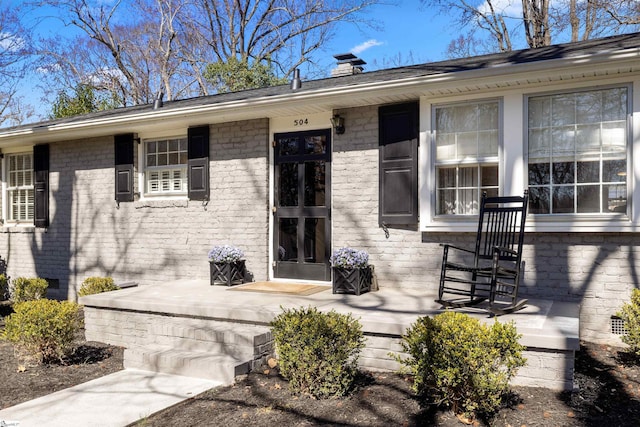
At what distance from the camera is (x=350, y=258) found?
5.79m

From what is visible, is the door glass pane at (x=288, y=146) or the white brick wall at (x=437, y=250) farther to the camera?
the door glass pane at (x=288, y=146)

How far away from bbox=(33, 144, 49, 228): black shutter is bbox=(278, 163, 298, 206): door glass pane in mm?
4569

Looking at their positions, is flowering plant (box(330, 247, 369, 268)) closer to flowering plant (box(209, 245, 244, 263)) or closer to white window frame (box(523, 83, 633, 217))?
flowering plant (box(209, 245, 244, 263))

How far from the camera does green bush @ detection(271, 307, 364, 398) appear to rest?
3650 mm

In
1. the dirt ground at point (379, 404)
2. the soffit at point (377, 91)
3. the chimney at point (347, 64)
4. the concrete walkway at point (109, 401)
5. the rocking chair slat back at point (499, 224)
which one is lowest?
the concrete walkway at point (109, 401)

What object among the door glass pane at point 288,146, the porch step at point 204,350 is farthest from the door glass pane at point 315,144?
the porch step at point 204,350

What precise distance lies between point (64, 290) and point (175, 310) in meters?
4.38

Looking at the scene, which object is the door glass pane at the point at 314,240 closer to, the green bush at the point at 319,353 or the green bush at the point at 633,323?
the green bush at the point at 319,353

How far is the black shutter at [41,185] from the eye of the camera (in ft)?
29.0

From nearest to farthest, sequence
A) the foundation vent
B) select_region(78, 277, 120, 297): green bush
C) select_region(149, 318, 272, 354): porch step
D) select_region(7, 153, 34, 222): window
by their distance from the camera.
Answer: select_region(149, 318, 272, 354): porch step, the foundation vent, select_region(78, 277, 120, 297): green bush, select_region(7, 153, 34, 222): window

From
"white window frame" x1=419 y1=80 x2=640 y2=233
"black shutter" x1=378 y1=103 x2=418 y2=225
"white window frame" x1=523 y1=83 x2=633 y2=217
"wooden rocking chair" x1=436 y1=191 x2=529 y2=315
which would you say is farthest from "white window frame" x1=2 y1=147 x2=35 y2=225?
"white window frame" x1=523 y1=83 x2=633 y2=217

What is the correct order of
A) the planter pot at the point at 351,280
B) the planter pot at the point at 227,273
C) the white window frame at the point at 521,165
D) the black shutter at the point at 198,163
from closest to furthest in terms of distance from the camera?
the white window frame at the point at 521,165 → the planter pot at the point at 351,280 → the planter pot at the point at 227,273 → the black shutter at the point at 198,163

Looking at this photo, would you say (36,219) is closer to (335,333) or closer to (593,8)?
(335,333)

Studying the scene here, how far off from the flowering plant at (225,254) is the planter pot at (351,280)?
1.50m
